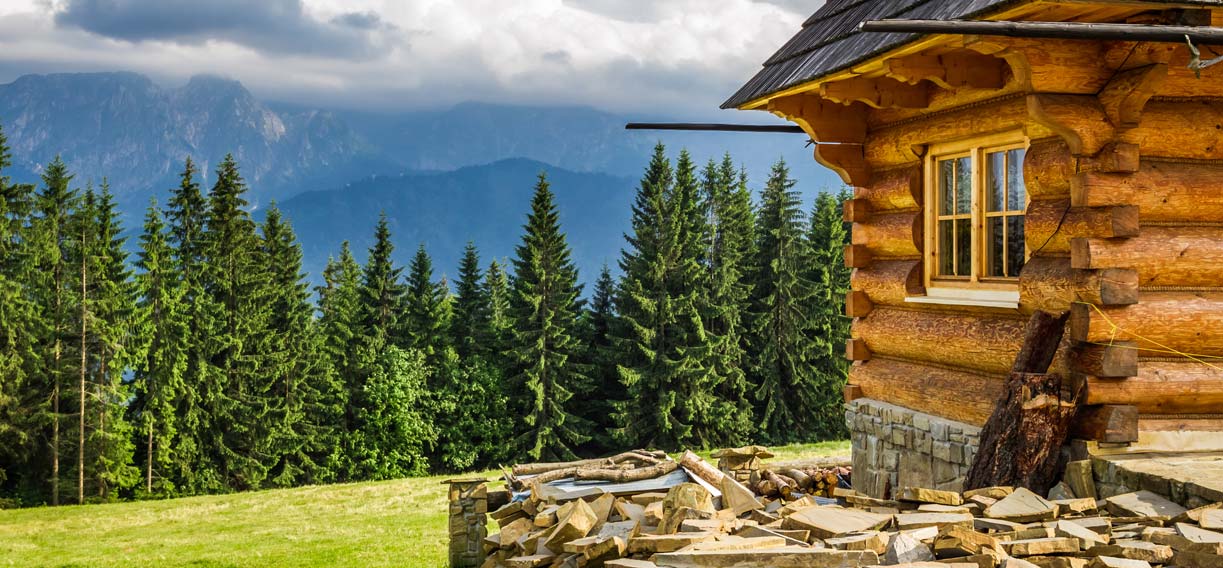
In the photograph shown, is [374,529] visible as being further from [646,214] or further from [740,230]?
[740,230]

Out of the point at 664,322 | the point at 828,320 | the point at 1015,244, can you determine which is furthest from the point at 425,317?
the point at 1015,244

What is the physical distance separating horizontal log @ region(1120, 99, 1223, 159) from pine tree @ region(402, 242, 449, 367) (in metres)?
39.9

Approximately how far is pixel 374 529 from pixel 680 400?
953 inches

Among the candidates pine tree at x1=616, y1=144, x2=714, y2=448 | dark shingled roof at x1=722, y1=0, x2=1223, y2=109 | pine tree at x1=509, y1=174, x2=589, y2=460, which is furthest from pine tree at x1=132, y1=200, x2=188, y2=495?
dark shingled roof at x1=722, y1=0, x2=1223, y2=109

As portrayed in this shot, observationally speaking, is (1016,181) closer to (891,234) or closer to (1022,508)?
(891,234)

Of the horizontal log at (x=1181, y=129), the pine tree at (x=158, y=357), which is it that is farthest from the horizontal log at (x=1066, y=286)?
Result: the pine tree at (x=158, y=357)

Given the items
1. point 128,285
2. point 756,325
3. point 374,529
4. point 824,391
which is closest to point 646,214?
point 756,325

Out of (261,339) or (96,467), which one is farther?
(261,339)

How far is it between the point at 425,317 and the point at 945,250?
3868 centimetres

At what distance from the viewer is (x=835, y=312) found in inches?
1797

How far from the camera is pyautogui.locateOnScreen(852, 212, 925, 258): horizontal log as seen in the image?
373 inches

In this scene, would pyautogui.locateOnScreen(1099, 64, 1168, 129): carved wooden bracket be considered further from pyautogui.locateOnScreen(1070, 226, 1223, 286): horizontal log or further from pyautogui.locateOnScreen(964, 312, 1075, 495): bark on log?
pyautogui.locateOnScreen(964, 312, 1075, 495): bark on log

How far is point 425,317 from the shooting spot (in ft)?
152

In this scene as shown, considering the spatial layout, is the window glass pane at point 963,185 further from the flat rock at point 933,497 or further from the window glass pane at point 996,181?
the flat rock at point 933,497
